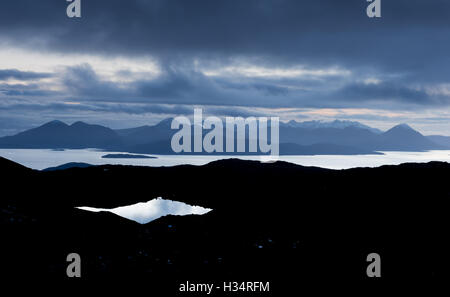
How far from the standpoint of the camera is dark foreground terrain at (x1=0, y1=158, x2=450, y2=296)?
20.5 metres

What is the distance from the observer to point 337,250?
23609 millimetres

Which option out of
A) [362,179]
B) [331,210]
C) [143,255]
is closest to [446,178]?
[362,179]

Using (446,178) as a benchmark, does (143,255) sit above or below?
below

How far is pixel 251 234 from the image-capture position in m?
26.2

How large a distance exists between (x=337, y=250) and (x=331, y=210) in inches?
286

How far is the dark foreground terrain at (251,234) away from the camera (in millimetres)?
20500

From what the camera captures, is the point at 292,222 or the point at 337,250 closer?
the point at 337,250

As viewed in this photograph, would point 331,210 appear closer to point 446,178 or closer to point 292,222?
point 292,222

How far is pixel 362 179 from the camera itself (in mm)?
38625

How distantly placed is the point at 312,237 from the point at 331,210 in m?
5.55
